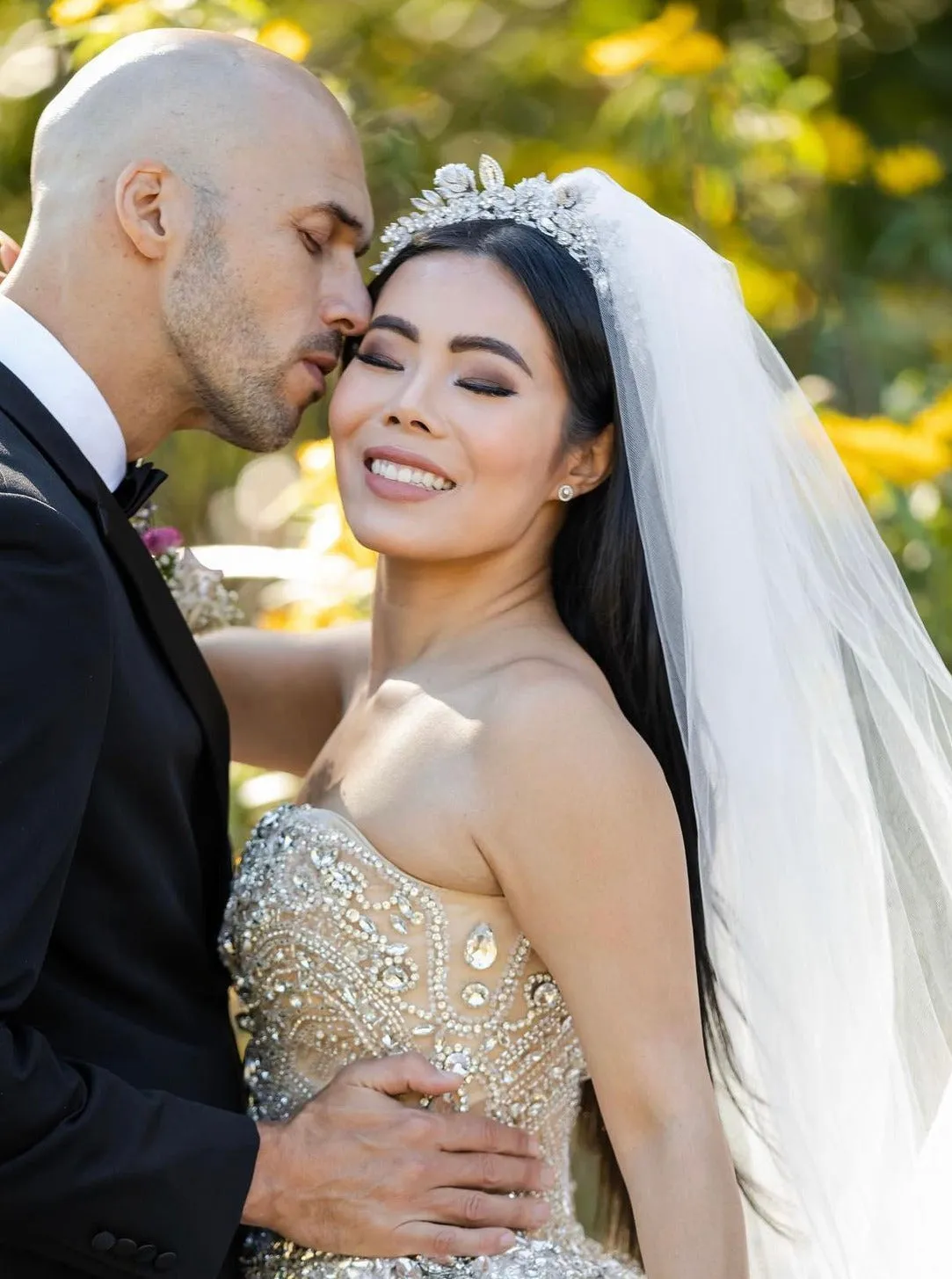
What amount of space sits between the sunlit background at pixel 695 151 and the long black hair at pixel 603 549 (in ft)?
3.54

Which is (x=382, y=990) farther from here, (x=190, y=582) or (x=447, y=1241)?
(x=190, y=582)

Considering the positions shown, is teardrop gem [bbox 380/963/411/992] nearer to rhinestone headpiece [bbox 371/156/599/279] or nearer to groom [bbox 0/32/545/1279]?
groom [bbox 0/32/545/1279]

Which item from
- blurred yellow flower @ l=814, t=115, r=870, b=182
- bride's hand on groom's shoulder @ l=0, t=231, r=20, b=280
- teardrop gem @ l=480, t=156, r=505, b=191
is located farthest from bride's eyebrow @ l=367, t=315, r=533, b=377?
blurred yellow flower @ l=814, t=115, r=870, b=182

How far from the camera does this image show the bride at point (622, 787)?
8.14ft

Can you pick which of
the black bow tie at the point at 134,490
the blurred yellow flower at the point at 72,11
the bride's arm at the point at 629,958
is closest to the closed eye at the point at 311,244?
the black bow tie at the point at 134,490

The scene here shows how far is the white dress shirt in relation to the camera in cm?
262

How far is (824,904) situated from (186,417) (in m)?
1.33

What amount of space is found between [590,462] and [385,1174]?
117cm

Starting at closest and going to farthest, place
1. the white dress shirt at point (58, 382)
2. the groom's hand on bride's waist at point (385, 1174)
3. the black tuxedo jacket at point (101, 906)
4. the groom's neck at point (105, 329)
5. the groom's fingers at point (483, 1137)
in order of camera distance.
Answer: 1. the black tuxedo jacket at point (101, 906)
2. the groom's hand on bride's waist at point (385, 1174)
3. the groom's fingers at point (483, 1137)
4. the white dress shirt at point (58, 382)
5. the groom's neck at point (105, 329)

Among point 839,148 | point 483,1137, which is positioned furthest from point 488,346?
point 839,148

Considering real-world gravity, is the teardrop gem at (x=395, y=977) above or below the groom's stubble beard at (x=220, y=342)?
below

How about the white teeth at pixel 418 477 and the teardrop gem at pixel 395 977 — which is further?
the white teeth at pixel 418 477

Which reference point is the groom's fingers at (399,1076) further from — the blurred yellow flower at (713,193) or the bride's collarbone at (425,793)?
the blurred yellow flower at (713,193)

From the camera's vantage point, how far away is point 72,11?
3.83m
